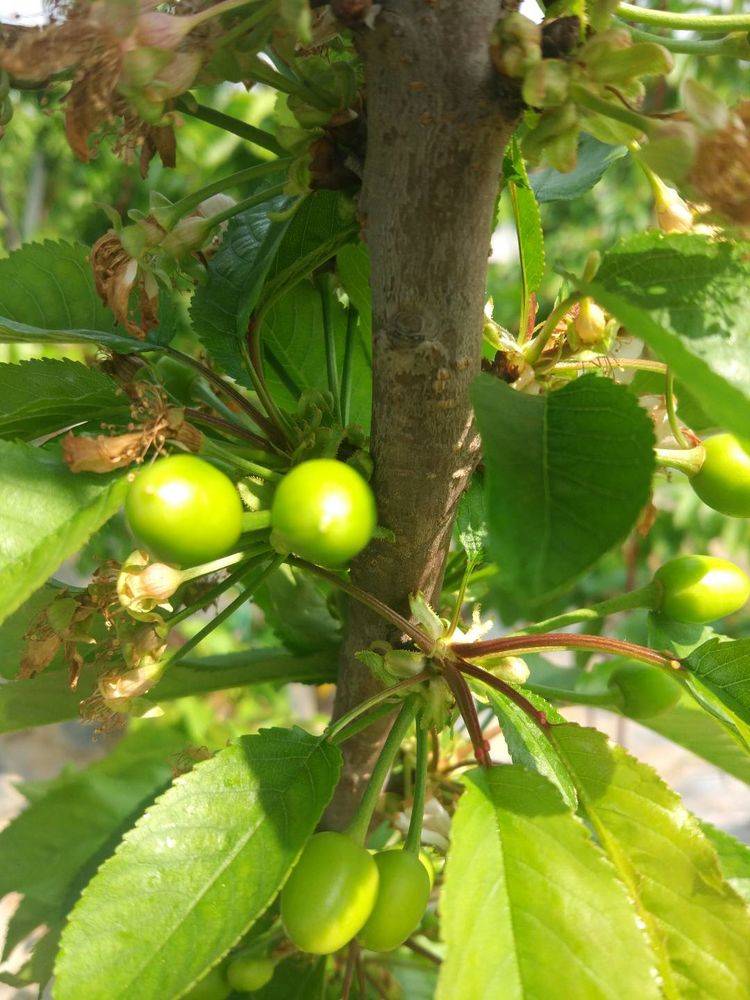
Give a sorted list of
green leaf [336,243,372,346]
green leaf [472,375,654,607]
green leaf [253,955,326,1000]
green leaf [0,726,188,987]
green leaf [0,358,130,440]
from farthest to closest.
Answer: green leaf [0,726,188,987] < green leaf [253,955,326,1000] < green leaf [336,243,372,346] < green leaf [0,358,130,440] < green leaf [472,375,654,607]

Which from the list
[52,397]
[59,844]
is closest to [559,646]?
[52,397]

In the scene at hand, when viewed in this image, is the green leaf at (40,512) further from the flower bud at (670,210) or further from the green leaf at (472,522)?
the flower bud at (670,210)

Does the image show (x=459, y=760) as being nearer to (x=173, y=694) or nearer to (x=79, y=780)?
(x=173, y=694)

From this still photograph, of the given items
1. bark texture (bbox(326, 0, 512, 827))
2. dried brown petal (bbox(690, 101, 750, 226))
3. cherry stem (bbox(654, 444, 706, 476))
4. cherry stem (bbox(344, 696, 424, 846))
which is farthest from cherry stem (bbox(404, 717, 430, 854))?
dried brown petal (bbox(690, 101, 750, 226))

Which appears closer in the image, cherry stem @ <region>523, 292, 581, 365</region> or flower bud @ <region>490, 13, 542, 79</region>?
flower bud @ <region>490, 13, 542, 79</region>

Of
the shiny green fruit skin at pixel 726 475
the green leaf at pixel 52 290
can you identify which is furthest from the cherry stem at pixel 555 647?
the green leaf at pixel 52 290

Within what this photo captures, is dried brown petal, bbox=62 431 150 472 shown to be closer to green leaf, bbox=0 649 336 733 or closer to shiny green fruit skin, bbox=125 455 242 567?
shiny green fruit skin, bbox=125 455 242 567
